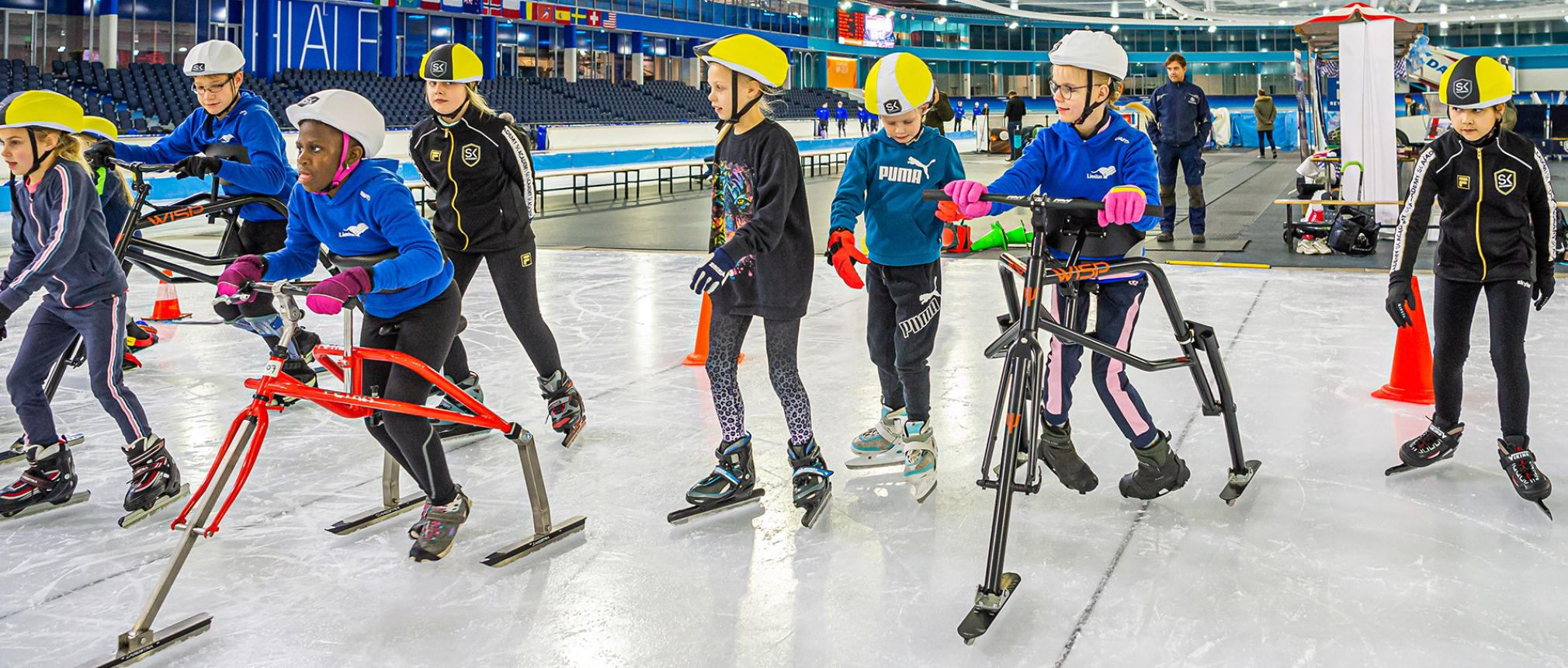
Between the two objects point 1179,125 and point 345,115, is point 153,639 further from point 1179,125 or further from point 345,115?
point 1179,125

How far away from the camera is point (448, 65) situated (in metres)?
5.07

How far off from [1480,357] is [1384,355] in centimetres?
49

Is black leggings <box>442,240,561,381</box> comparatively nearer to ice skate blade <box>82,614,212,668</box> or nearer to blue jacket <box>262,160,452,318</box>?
blue jacket <box>262,160,452,318</box>

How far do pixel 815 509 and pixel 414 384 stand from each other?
1381 millimetres

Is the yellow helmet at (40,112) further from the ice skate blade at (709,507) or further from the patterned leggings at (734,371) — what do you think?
the ice skate blade at (709,507)

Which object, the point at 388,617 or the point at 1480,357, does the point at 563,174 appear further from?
the point at 388,617

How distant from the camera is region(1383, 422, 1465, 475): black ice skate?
459 cm

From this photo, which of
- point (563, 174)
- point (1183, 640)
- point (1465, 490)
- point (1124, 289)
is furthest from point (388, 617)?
point (563, 174)

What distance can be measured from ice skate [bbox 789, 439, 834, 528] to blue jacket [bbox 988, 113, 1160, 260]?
1.07 meters

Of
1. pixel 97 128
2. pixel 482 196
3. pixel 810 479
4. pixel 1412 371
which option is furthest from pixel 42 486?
pixel 1412 371

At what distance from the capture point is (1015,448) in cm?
326

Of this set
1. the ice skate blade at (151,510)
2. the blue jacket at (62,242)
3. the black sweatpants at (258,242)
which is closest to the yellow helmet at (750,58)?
the blue jacket at (62,242)

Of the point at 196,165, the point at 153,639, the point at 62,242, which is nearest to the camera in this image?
the point at 153,639

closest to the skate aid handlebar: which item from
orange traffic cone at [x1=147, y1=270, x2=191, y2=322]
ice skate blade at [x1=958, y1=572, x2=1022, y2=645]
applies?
ice skate blade at [x1=958, y1=572, x2=1022, y2=645]
